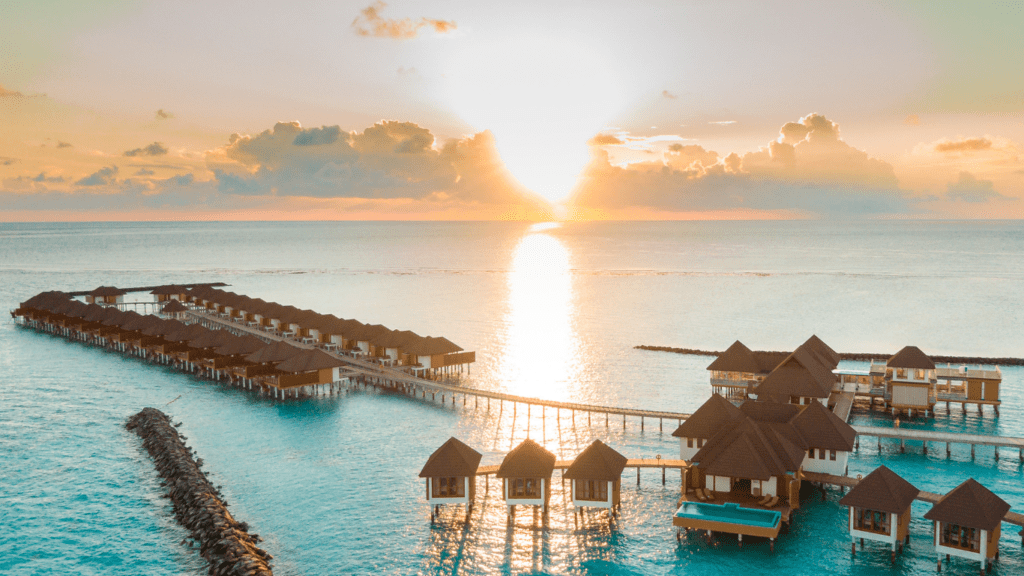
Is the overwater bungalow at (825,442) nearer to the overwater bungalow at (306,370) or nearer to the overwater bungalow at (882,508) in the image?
the overwater bungalow at (882,508)

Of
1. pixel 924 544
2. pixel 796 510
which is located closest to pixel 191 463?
pixel 796 510

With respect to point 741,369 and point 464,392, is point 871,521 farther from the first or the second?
point 464,392

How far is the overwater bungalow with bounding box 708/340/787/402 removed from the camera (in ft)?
156

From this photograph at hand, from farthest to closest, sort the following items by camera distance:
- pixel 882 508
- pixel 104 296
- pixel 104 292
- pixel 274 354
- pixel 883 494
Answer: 1. pixel 104 292
2. pixel 104 296
3. pixel 274 354
4. pixel 883 494
5. pixel 882 508

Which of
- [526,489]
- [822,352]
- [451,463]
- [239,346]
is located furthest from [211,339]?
[822,352]

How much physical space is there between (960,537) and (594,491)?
1316 centimetres

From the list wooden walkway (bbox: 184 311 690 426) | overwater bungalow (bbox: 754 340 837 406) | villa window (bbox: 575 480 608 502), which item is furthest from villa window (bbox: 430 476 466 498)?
overwater bungalow (bbox: 754 340 837 406)

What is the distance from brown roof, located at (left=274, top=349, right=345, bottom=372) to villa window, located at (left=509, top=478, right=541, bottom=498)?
24924 millimetres

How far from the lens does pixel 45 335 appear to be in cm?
7650

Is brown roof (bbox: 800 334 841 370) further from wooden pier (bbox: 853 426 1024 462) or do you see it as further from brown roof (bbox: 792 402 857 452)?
brown roof (bbox: 792 402 857 452)

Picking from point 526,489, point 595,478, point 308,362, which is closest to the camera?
point 595,478

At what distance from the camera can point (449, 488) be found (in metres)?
29.7

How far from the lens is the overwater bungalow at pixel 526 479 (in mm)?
29078

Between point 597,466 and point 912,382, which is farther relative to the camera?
point 912,382
